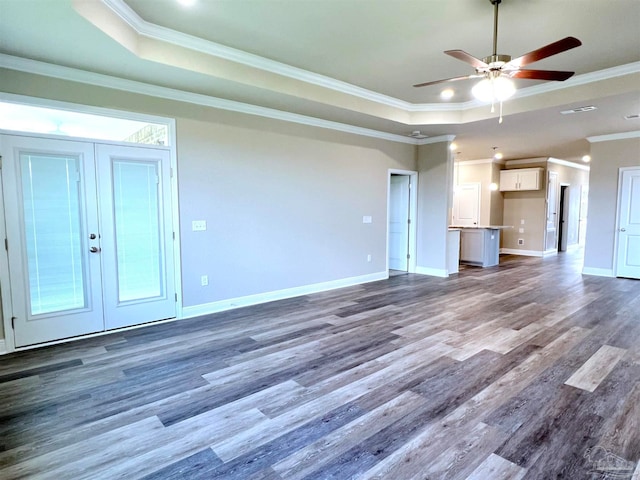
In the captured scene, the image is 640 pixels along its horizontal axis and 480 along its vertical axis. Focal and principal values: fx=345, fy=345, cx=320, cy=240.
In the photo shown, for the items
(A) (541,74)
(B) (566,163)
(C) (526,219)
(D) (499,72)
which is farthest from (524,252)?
(D) (499,72)

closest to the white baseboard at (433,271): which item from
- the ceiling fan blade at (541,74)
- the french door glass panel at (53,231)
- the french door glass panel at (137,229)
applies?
the ceiling fan blade at (541,74)

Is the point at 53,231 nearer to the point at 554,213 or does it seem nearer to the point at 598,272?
the point at 598,272

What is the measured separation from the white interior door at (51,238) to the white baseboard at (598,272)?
8.77m

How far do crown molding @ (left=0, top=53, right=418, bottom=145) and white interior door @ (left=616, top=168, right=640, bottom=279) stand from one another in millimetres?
5451

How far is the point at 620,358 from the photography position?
10.5 feet

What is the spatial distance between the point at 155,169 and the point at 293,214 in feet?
6.76

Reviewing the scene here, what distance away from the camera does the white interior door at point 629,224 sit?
6605 millimetres

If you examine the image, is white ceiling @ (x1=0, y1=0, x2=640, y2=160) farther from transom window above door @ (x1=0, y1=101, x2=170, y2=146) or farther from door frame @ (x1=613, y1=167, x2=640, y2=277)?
door frame @ (x1=613, y1=167, x2=640, y2=277)

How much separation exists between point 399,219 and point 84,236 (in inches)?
226

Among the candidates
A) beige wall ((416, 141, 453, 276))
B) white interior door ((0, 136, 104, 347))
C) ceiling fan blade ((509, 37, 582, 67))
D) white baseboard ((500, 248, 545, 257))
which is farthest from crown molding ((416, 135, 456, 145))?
white interior door ((0, 136, 104, 347))

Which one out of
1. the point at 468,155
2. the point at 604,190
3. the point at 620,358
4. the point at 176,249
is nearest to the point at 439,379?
the point at 620,358

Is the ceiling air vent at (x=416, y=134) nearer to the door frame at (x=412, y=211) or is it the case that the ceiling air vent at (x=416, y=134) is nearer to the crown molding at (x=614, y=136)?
the door frame at (x=412, y=211)

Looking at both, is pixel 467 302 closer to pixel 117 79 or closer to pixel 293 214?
pixel 293 214

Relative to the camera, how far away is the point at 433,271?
23.6 ft
